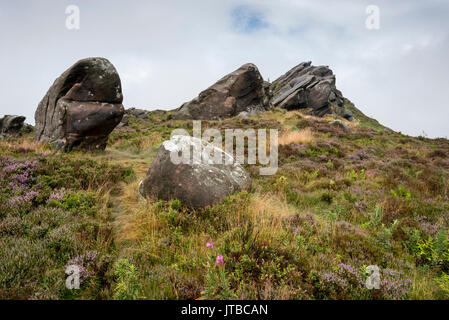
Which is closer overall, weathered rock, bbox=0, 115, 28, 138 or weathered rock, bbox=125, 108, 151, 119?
weathered rock, bbox=0, 115, 28, 138

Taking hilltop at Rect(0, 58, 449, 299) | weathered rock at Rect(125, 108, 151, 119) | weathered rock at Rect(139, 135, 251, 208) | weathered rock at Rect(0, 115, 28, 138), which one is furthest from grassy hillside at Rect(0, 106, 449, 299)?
weathered rock at Rect(125, 108, 151, 119)

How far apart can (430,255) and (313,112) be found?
30.3 metres

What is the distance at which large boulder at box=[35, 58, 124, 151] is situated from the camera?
10.0m

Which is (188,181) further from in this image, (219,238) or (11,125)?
(11,125)

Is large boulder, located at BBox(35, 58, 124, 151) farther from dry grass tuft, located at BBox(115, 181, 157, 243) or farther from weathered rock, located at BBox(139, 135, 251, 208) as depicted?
weathered rock, located at BBox(139, 135, 251, 208)

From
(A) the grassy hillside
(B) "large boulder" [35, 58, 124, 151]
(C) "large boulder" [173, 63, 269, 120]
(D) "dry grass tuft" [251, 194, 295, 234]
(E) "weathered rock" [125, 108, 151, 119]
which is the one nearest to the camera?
(A) the grassy hillside

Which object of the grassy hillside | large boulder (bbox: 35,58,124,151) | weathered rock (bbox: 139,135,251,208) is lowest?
the grassy hillside

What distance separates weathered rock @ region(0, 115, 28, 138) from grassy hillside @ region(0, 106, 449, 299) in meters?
24.0

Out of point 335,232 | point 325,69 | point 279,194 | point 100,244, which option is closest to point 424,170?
point 279,194

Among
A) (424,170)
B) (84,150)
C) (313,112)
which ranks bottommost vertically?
(424,170)

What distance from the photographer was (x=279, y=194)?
671 centimetres

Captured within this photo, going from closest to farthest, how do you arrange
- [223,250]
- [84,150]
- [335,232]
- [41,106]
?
[223,250]
[335,232]
[84,150]
[41,106]

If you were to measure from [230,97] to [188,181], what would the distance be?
2067cm
